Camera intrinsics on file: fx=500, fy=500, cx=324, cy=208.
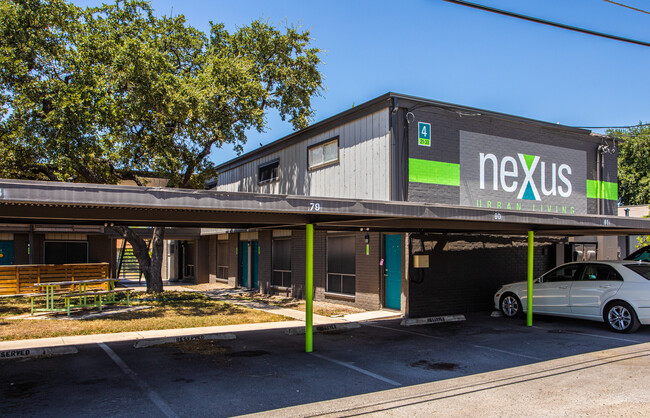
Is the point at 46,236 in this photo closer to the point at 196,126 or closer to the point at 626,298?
the point at 196,126

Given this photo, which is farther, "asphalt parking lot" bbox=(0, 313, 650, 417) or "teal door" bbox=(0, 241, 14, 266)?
"teal door" bbox=(0, 241, 14, 266)

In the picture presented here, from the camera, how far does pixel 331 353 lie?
9.64m

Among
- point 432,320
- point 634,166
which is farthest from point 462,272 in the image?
point 634,166

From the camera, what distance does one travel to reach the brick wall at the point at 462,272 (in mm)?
14273

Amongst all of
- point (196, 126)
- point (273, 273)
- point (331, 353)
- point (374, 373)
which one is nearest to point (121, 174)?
point (196, 126)

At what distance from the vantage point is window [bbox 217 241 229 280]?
87.5 ft

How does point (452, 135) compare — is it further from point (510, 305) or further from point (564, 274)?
point (510, 305)

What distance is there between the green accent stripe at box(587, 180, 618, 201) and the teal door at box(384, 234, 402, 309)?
27.5 feet

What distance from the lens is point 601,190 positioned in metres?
18.5

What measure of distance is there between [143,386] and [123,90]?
1275 centimetres

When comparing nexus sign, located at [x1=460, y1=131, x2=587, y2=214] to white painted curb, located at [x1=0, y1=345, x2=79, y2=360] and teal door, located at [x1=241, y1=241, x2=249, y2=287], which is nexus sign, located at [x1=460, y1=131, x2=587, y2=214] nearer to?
white painted curb, located at [x1=0, y1=345, x2=79, y2=360]

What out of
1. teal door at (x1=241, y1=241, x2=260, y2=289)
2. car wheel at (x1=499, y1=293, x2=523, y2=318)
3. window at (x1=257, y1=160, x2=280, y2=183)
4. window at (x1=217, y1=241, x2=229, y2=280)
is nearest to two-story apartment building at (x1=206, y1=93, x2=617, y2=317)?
car wheel at (x1=499, y1=293, x2=523, y2=318)

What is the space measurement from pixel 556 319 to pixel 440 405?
9.15 metres

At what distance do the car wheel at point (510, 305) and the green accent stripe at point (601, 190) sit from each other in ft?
21.7
